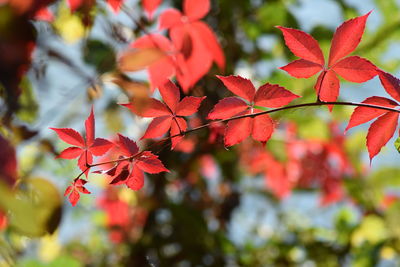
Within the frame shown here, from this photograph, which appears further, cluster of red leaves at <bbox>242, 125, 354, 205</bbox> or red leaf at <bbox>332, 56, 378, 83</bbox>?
cluster of red leaves at <bbox>242, 125, 354, 205</bbox>

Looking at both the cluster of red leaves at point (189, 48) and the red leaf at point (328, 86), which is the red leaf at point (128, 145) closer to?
the cluster of red leaves at point (189, 48)

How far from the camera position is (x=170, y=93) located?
0.41 meters

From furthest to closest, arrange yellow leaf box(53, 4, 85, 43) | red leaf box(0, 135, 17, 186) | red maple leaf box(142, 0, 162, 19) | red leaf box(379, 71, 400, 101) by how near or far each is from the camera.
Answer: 1. yellow leaf box(53, 4, 85, 43)
2. red maple leaf box(142, 0, 162, 19)
3. red leaf box(379, 71, 400, 101)
4. red leaf box(0, 135, 17, 186)

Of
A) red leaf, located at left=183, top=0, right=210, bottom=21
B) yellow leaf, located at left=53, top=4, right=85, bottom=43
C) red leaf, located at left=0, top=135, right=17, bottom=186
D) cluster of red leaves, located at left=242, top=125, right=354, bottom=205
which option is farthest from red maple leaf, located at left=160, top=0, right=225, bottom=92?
cluster of red leaves, located at left=242, top=125, right=354, bottom=205

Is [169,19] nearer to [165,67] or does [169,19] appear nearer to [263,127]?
[165,67]

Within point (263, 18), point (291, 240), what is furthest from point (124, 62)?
point (291, 240)

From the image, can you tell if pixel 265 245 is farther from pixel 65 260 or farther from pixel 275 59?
pixel 65 260

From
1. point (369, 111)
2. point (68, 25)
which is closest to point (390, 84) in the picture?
point (369, 111)

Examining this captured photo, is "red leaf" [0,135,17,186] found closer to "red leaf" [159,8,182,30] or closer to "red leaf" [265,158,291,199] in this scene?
"red leaf" [159,8,182,30]

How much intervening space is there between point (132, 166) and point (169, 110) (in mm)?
64

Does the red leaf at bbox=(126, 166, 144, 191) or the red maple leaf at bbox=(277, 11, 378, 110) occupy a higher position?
the red maple leaf at bbox=(277, 11, 378, 110)

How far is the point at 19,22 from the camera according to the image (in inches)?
11.6

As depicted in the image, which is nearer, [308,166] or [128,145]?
[128,145]

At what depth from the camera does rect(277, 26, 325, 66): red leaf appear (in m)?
0.39
